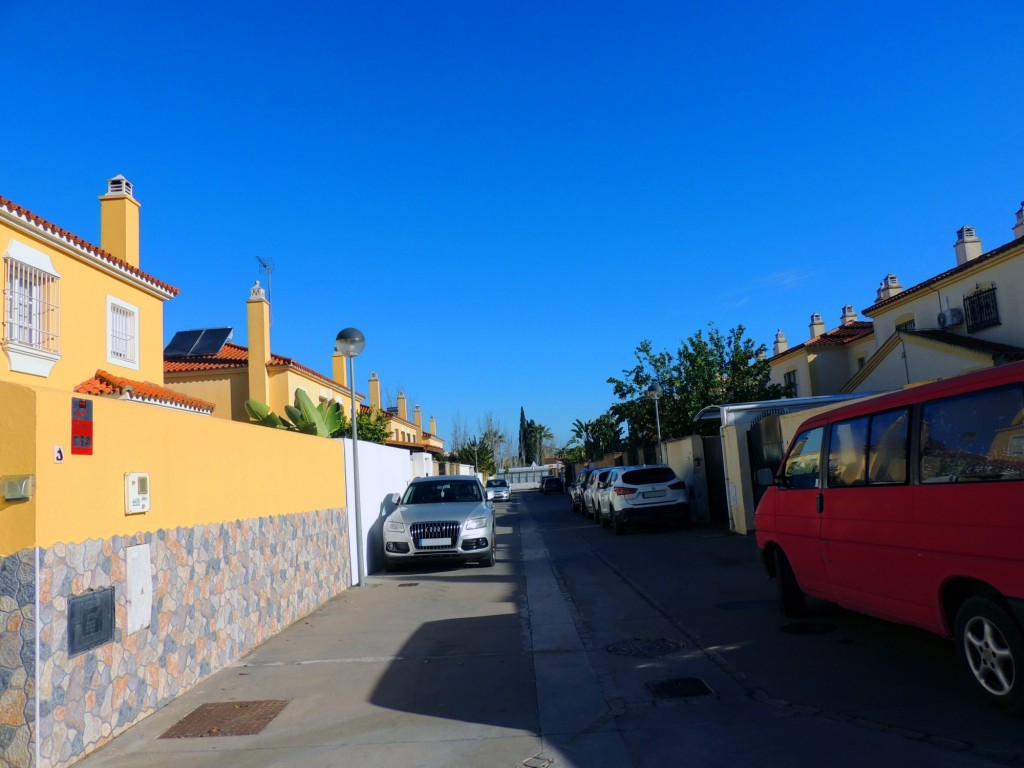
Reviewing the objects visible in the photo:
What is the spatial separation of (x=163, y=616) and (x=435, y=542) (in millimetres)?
7183

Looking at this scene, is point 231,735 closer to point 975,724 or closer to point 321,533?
point 975,724

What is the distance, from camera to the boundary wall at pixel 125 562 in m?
4.32

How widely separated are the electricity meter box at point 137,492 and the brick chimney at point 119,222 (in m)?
14.4

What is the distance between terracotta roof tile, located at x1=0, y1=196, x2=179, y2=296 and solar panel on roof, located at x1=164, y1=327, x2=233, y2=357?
8713mm

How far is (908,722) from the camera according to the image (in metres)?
4.55

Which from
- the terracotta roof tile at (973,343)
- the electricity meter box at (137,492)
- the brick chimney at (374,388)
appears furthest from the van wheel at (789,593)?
the brick chimney at (374,388)

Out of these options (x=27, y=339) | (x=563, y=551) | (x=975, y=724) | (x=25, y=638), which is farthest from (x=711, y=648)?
(x=27, y=339)

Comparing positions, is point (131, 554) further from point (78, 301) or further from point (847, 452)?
point (78, 301)

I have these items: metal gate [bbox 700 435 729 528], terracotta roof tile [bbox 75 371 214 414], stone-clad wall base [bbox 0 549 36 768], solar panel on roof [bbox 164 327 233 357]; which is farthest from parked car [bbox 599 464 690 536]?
solar panel on roof [bbox 164 327 233 357]

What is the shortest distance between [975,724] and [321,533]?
7.89 metres

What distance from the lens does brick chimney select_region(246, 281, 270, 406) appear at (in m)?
25.1

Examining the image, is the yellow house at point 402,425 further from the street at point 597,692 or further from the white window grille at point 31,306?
the street at point 597,692

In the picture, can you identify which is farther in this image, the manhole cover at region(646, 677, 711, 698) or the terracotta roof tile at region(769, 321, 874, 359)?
the terracotta roof tile at region(769, 321, 874, 359)

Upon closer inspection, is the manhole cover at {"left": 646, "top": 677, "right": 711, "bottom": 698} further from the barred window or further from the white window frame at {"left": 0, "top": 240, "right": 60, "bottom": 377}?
the barred window
